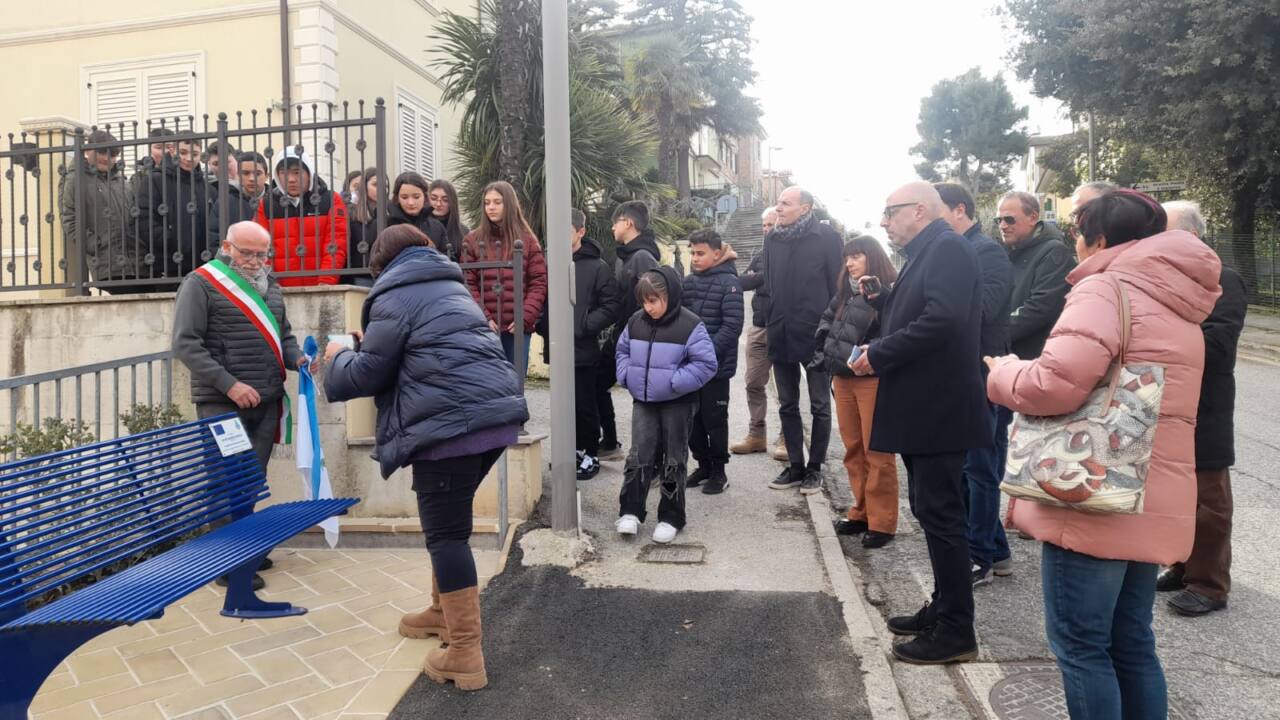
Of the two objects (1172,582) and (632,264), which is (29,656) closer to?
(632,264)

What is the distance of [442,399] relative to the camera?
3.53m

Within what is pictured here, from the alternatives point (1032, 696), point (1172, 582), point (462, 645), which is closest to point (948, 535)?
point (1032, 696)

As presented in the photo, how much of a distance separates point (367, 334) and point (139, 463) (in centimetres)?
113

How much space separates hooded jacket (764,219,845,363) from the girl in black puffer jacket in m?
0.82

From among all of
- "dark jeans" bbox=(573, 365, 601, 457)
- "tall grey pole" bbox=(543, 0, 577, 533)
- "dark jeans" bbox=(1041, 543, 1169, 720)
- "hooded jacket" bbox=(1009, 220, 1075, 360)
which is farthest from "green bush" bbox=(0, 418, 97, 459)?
"hooded jacket" bbox=(1009, 220, 1075, 360)

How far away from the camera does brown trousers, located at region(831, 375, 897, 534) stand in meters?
5.35

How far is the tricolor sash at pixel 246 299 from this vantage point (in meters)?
4.91

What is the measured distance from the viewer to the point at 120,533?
12.0 feet

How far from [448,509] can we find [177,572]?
3.25 feet

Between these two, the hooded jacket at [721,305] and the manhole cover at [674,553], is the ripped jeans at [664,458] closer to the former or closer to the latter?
the manhole cover at [674,553]

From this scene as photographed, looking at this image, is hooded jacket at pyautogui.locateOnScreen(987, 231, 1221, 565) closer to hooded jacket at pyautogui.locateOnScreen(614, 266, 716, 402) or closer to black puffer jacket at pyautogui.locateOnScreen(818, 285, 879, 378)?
black puffer jacket at pyautogui.locateOnScreen(818, 285, 879, 378)

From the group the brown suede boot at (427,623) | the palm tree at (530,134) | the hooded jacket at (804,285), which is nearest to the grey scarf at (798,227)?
the hooded jacket at (804,285)

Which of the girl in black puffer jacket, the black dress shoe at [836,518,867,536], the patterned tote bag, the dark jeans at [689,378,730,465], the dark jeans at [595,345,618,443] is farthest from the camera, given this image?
the dark jeans at [595,345,618,443]

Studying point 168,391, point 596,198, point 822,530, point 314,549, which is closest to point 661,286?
point 822,530
